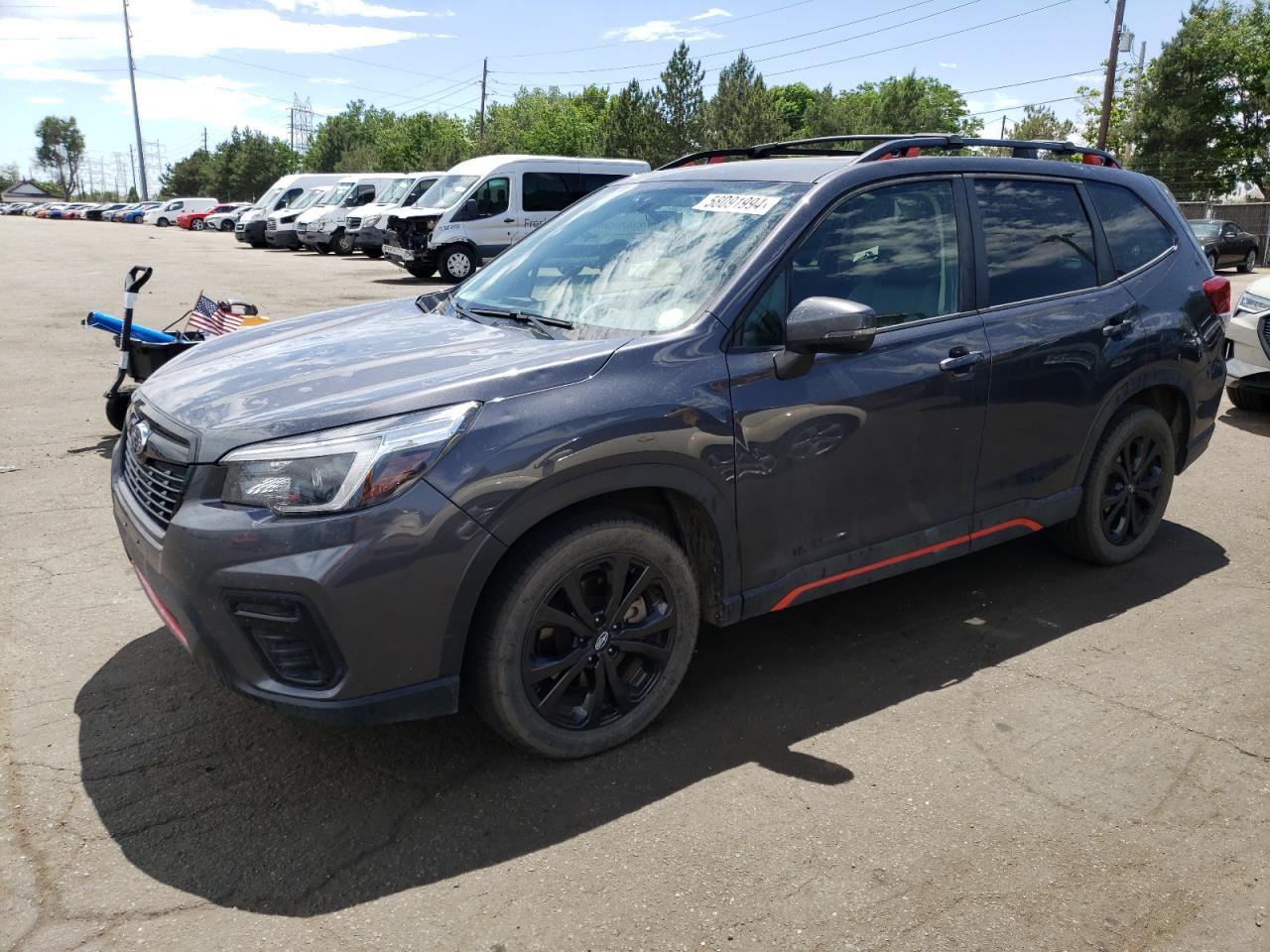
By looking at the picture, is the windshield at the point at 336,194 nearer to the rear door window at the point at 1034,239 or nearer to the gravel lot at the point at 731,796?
the gravel lot at the point at 731,796

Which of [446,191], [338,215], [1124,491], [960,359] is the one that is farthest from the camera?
[338,215]

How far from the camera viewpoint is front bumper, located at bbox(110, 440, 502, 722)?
9.15 feet

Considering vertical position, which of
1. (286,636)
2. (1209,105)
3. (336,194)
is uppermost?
(1209,105)

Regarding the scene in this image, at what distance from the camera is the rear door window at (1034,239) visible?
4270mm

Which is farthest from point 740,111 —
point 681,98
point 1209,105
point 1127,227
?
point 1127,227

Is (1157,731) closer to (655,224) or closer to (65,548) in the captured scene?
(655,224)

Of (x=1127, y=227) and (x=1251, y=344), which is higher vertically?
(x=1127, y=227)

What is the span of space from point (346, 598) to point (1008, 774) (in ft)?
6.87

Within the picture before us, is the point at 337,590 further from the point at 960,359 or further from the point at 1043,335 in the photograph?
the point at 1043,335

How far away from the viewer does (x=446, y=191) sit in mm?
22125

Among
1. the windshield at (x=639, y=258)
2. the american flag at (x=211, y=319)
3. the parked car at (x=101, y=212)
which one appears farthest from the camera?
Result: the parked car at (x=101, y=212)

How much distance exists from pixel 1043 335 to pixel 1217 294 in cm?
149

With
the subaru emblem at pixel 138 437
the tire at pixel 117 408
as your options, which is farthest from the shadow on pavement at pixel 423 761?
the tire at pixel 117 408

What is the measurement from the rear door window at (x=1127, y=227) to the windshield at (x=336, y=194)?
29.9 meters
